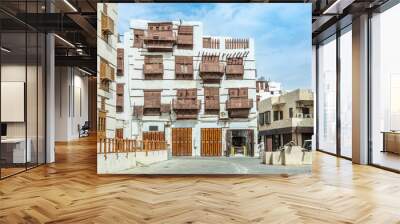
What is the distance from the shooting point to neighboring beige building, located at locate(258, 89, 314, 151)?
652 cm

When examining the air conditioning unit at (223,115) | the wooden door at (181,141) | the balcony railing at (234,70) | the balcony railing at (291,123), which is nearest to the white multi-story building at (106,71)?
the wooden door at (181,141)

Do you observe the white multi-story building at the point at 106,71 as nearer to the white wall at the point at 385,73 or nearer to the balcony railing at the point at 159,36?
the balcony railing at the point at 159,36

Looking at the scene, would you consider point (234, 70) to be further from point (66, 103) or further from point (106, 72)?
point (66, 103)

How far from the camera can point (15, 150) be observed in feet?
22.6

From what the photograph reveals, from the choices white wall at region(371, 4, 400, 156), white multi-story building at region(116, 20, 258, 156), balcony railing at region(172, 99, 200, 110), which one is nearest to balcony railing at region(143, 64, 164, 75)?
white multi-story building at region(116, 20, 258, 156)

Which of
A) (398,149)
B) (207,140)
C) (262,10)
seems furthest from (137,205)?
(398,149)

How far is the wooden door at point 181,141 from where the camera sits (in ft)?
21.6

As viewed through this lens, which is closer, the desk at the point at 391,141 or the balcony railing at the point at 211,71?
the balcony railing at the point at 211,71

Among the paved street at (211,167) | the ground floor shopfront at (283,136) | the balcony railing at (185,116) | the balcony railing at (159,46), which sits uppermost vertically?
the balcony railing at (159,46)

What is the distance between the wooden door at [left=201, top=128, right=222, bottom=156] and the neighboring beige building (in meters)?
0.71

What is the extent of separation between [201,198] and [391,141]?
180 inches

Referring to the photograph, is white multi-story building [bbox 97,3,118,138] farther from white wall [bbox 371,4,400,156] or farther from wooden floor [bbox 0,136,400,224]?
white wall [bbox 371,4,400,156]

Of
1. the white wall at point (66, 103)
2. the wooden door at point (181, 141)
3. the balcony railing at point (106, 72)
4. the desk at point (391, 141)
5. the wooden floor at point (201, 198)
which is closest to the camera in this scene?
the wooden floor at point (201, 198)

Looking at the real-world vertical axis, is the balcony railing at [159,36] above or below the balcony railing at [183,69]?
above
